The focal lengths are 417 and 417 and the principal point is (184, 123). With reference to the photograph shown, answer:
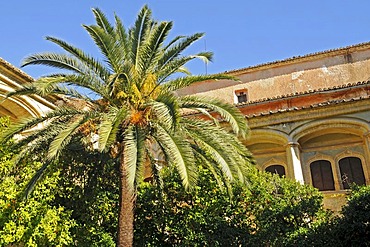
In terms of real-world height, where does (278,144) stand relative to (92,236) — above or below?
above

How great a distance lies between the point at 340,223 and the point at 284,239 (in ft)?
5.39

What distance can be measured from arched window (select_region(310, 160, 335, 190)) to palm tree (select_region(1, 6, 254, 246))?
29.0ft

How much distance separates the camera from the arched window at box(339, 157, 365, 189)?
58.3 ft

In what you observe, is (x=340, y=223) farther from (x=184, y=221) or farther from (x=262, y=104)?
(x=262, y=104)

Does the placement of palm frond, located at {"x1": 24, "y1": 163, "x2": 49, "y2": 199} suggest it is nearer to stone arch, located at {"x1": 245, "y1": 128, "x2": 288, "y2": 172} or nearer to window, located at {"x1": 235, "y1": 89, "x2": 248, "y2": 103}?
stone arch, located at {"x1": 245, "y1": 128, "x2": 288, "y2": 172}

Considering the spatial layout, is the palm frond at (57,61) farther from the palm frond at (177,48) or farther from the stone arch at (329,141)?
the stone arch at (329,141)

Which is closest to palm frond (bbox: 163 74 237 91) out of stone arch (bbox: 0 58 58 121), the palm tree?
the palm tree

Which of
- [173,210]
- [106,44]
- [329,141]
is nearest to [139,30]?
[106,44]

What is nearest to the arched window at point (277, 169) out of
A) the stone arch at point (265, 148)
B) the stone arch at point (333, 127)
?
the stone arch at point (265, 148)

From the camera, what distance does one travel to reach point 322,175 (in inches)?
721

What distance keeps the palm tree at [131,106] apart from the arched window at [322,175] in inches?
348

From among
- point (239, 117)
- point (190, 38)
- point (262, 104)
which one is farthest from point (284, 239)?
point (262, 104)

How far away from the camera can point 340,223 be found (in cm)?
1049

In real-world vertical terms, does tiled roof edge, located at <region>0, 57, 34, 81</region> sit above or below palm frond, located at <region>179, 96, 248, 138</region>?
above
